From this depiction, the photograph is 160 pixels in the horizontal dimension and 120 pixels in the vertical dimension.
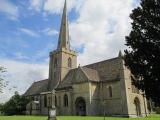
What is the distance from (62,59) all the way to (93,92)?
53.3 ft

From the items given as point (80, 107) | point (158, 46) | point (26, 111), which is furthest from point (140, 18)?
point (26, 111)

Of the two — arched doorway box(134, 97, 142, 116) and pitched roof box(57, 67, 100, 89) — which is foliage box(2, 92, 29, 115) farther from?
arched doorway box(134, 97, 142, 116)

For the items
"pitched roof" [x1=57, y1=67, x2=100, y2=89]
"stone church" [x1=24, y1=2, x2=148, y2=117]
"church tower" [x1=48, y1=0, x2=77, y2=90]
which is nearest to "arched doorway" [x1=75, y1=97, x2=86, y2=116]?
"stone church" [x1=24, y1=2, x2=148, y2=117]

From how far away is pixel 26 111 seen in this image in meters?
62.3

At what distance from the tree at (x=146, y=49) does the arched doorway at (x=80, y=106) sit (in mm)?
32048

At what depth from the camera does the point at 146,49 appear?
62.1 feet

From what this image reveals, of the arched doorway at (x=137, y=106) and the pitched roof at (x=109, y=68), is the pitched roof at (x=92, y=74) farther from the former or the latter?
the arched doorway at (x=137, y=106)

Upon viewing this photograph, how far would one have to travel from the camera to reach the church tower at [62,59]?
62.2m

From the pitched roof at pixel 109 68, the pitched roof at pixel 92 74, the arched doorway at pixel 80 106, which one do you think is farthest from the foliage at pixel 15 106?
the pitched roof at pixel 109 68

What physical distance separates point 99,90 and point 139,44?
32.6m

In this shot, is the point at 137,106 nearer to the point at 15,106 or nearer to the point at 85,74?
the point at 85,74

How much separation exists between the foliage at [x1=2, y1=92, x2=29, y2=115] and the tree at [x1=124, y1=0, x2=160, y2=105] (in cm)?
4938

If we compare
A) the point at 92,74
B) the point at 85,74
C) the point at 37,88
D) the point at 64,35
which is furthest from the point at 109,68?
the point at 37,88

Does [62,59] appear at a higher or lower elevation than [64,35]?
lower
